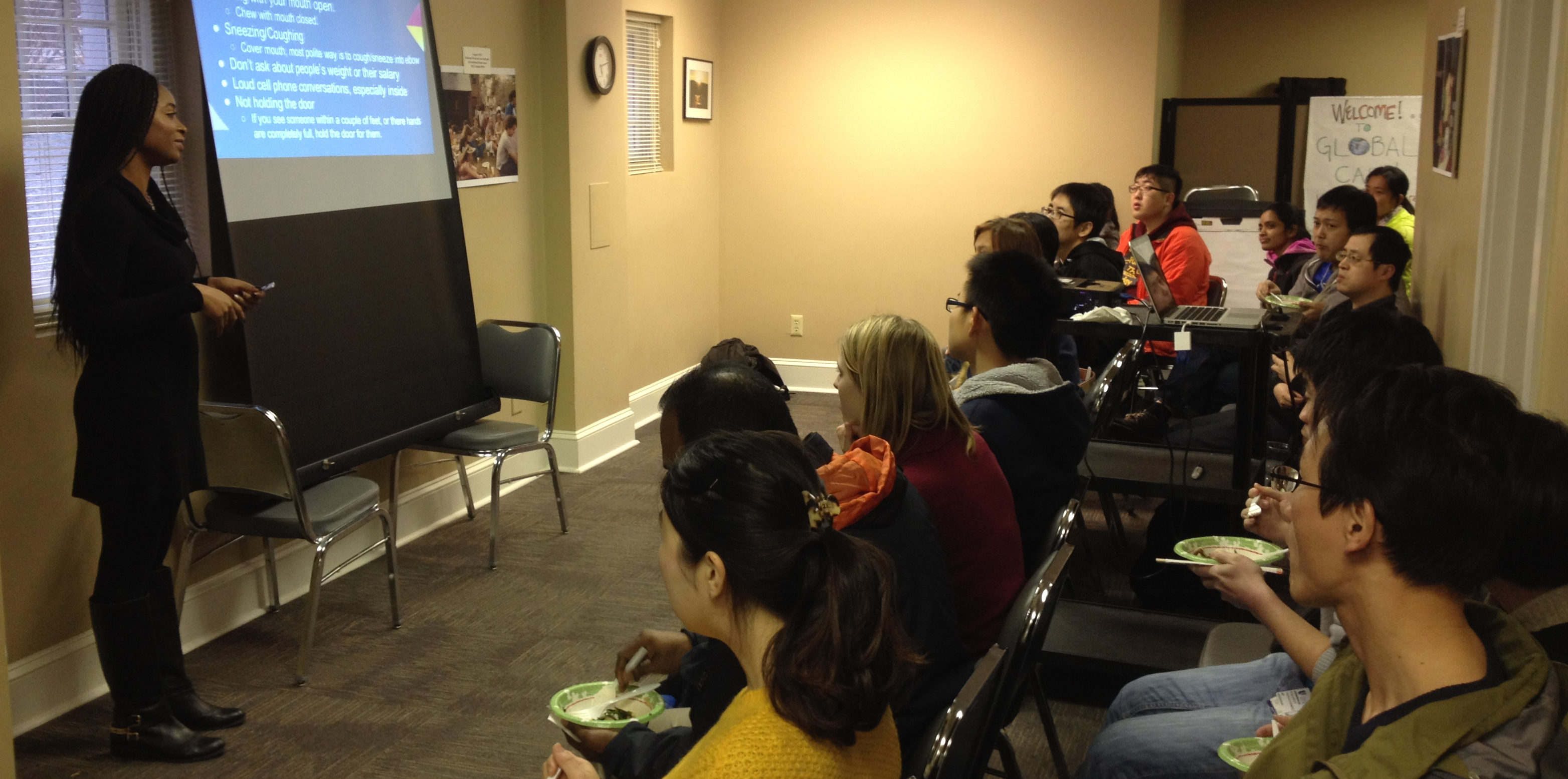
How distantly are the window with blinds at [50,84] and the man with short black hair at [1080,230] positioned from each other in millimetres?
3487

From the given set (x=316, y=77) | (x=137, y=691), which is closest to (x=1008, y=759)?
(x=137, y=691)

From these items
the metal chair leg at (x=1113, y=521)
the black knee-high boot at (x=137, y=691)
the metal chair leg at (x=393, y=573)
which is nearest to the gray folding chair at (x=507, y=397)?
the metal chair leg at (x=393, y=573)

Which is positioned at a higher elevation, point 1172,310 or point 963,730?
point 1172,310

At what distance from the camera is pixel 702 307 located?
299 inches

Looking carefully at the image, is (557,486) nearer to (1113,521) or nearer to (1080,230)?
(1113,521)

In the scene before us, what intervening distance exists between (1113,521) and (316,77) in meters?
3.13

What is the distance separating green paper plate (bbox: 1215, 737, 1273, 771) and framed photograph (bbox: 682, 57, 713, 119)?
5.74 meters

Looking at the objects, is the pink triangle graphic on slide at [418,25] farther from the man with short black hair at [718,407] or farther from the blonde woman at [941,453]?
the man with short black hair at [718,407]

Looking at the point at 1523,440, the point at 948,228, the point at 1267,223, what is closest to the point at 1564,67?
the point at 1523,440

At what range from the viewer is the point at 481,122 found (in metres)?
5.01

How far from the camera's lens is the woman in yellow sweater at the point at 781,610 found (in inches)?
55.3

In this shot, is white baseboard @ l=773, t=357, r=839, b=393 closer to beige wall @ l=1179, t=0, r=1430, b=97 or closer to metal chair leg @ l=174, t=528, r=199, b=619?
beige wall @ l=1179, t=0, r=1430, b=97

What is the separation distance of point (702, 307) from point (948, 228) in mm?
1564

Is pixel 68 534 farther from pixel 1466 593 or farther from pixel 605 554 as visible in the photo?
pixel 1466 593
